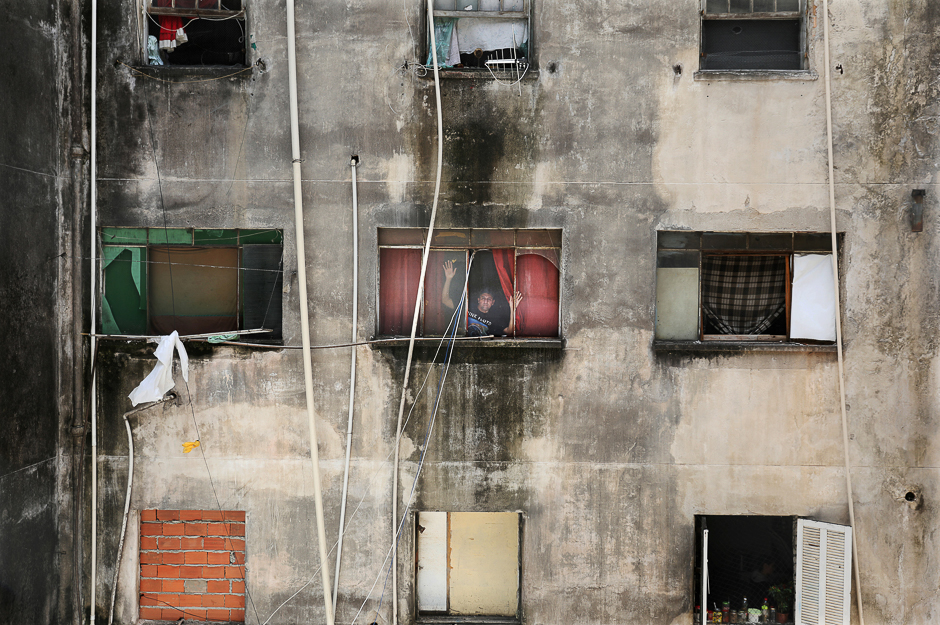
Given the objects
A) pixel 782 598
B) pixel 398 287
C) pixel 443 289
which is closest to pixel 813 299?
pixel 782 598

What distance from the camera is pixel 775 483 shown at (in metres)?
7.17

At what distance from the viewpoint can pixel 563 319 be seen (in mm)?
7250

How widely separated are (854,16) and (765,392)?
478 centimetres

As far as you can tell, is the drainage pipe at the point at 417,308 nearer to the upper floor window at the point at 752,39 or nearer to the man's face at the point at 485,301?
the man's face at the point at 485,301

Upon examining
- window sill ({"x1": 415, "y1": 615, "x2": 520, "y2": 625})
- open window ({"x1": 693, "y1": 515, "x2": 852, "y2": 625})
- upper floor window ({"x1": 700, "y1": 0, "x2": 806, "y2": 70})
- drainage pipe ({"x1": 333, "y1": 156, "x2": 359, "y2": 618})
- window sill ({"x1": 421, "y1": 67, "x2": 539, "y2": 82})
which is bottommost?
window sill ({"x1": 415, "y1": 615, "x2": 520, "y2": 625})

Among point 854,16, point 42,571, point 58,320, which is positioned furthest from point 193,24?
point 854,16

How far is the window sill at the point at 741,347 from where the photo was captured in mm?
7133

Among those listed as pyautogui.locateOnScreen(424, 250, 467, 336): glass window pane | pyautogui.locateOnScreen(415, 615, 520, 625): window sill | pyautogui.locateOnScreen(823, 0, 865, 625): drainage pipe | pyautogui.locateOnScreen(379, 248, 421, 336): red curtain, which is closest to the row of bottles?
pyautogui.locateOnScreen(823, 0, 865, 625): drainage pipe

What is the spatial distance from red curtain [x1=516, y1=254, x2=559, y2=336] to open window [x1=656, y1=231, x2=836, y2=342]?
135 cm

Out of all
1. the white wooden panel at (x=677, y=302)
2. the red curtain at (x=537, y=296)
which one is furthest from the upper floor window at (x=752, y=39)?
the red curtain at (x=537, y=296)

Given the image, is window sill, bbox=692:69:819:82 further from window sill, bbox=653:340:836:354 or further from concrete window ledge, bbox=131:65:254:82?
concrete window ledge, bbox=131:65:254:82

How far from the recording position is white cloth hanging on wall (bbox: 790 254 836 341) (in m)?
7.26

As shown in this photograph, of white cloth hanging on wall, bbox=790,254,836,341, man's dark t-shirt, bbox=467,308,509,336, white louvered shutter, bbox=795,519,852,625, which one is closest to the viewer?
white louvered shutter, bbox=795,519,852,625

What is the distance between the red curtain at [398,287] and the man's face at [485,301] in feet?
2.77
